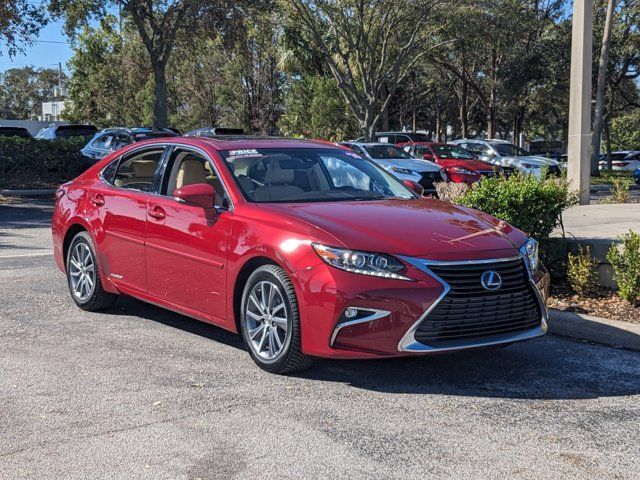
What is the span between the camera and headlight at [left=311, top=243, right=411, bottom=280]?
15.8 ft

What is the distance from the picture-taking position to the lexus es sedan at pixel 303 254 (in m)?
4.82

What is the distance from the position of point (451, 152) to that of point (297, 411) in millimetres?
20210

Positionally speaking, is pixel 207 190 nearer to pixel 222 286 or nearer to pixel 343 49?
pixel 222 286

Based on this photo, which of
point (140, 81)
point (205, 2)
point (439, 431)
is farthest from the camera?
point (140, 81)

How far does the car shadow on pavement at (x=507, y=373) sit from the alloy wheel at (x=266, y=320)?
0.23 m

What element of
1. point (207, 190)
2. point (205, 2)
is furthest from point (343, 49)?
point (207, 190)

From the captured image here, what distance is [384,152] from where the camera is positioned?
2105 cm

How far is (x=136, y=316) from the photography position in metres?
7.16

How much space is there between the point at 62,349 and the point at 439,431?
317 centimetres

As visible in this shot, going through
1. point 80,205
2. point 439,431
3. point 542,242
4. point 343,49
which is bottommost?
point 439,431

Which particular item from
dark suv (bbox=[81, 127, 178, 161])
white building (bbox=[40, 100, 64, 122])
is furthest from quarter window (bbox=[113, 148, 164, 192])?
white building (bbox=[40, 100, 64, 122])

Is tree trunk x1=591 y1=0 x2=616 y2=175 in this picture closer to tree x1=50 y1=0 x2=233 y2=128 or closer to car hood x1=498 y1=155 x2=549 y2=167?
car hood x1=498 y1=155 x2=549 y2=167

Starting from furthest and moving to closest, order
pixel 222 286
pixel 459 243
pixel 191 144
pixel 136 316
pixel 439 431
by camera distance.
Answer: pixel 136 316, pixel 191 144, pixel 222 286, pixel 459 243, pixel 439 431

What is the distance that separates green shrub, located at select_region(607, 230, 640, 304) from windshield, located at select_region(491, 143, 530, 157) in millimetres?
20378
